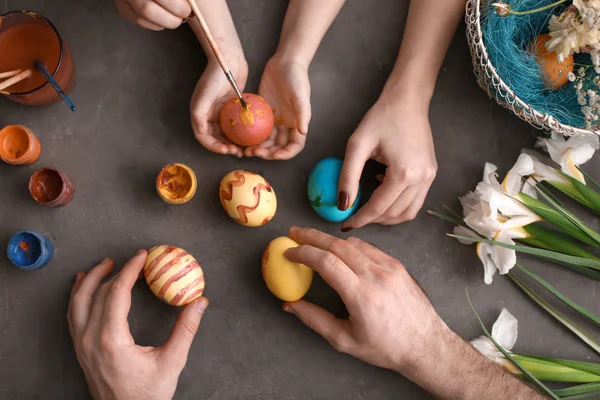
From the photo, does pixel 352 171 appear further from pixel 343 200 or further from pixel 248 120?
pixel 248 120

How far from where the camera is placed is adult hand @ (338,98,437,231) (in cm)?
100

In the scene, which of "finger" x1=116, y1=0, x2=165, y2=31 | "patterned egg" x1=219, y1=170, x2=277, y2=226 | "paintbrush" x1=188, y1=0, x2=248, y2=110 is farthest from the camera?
"patterned egg" x1=219, y1=170, x2=277, y2=226

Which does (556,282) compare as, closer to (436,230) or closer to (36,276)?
(436,230)

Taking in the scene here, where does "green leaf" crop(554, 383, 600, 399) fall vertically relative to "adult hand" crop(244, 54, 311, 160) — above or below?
below

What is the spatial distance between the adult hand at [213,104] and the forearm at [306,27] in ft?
0.37

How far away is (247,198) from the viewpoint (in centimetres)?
99

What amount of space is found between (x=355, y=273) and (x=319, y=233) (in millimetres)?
123

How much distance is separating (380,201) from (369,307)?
0.72 feet

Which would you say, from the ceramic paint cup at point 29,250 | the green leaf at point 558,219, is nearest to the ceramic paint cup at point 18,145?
the ceramic paint cup at point 29,250

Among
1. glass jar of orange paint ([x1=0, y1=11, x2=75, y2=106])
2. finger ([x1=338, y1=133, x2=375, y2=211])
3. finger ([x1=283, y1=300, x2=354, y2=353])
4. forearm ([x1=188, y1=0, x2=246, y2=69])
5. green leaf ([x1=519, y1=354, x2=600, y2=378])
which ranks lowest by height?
green leaf ([x1=519, y1=354, x2=600, y2=378])

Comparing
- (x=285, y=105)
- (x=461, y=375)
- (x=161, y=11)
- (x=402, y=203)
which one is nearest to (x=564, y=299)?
(x=461, y=375)

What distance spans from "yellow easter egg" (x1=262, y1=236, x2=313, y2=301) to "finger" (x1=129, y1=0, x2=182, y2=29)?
18.7 inches

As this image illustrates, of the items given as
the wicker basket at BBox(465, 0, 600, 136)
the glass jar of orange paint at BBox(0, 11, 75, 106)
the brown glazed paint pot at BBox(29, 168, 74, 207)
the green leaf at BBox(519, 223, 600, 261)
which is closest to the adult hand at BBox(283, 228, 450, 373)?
the green leaf at BBox(519, 223, 600, 261)

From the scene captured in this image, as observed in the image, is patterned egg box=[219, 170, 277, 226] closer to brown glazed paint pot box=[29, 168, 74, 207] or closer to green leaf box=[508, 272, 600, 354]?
brown glazed paint pot box=[29, 168, 74, 207]
